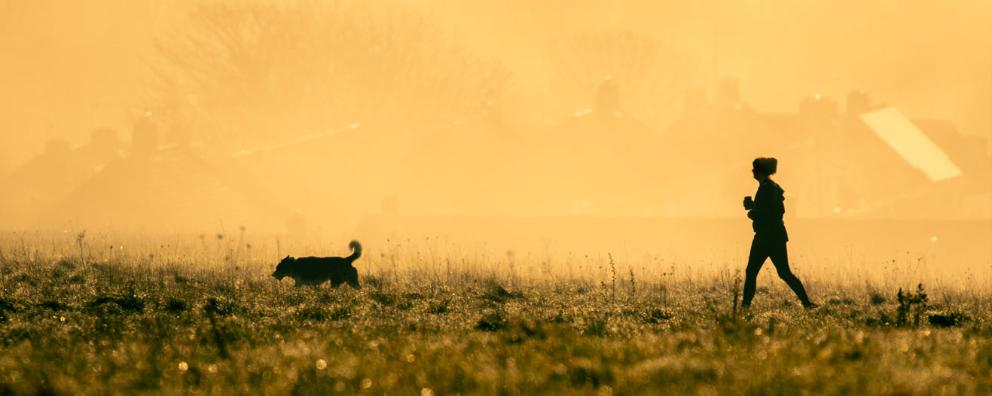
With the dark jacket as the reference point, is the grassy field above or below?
below

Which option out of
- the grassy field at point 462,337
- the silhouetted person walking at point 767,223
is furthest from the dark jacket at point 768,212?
the grassy field at point 462,337

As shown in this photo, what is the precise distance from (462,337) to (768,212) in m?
4.76

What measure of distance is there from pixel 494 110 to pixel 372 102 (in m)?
10.3

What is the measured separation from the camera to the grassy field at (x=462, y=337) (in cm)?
725

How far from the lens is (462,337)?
9922 mm

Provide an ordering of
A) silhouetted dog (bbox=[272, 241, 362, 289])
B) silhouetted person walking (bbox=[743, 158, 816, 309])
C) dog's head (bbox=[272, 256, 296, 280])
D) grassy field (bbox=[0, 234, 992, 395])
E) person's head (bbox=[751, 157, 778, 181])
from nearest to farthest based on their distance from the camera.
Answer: grassy field (bbox=[0, 234, 992, 395]) → person's head (bbox=[751, 157, 778, 181]) → silhouetted person walking (bbox=[743, 158, 816, 309]) → silhouetted dog (bbox=[272, 241, 362, 289]) → dog's head (bbox=[272, 256, 296, 280])

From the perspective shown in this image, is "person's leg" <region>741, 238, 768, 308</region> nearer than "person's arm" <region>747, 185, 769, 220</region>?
No

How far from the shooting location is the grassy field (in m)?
7.25

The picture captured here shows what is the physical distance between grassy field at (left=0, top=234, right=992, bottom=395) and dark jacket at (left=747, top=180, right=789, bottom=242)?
94 cm

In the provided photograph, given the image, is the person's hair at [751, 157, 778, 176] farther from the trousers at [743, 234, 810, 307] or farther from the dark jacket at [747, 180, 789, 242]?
the trousers at [743, 234, 810, 307]

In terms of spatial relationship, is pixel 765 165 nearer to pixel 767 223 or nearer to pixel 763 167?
pixel 763 167

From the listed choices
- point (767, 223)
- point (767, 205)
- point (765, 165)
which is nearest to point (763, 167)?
point (765, 165)

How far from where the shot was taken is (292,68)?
6556 cm

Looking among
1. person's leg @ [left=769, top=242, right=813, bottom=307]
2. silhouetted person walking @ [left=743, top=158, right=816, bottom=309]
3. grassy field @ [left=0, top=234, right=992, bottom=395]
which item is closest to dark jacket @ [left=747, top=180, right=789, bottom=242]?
silhouetted person walking @ [left=743, top=158, right=816, bottom=309]
